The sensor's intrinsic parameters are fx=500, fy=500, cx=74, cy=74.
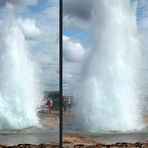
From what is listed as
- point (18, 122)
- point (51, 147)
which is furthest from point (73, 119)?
point (51, 147)

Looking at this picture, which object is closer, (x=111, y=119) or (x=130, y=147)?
(x=130, y=147)

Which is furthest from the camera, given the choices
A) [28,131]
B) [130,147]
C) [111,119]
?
[111,119]

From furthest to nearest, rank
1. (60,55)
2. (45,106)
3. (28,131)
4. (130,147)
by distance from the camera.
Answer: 1. (45,106)
2. (28,131)
3. (130,147)
4. (60,55)

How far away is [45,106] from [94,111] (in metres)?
1.92

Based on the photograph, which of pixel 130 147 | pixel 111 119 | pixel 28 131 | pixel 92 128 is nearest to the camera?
pixel 130 147

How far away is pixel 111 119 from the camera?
1297 cm

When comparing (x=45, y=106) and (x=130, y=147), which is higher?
(x=45, y=106)

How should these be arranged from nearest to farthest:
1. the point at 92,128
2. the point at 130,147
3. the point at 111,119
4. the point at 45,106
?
1. the point at 130,147
2. the point at 92,128
3. the point at 111,119
4. the point at 45,106

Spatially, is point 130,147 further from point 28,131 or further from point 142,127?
point 142,127

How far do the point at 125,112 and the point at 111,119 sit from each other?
0.76m

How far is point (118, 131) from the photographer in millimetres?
11766

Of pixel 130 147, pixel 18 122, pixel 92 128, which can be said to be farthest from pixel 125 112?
pixel 130 147

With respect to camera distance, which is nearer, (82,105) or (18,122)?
(18,122)

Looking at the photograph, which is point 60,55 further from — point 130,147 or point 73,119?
point 73,119
